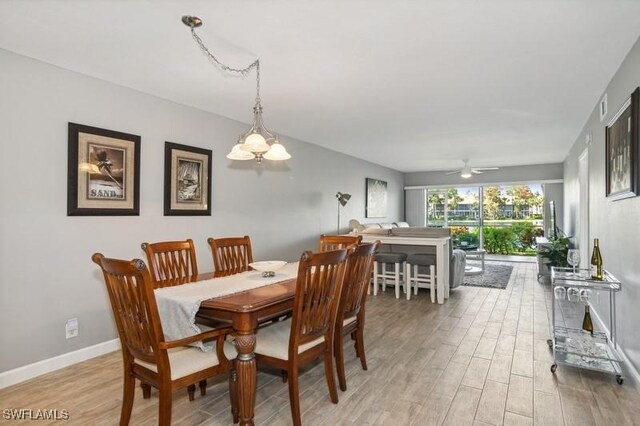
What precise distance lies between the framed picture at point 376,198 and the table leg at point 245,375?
252 inches

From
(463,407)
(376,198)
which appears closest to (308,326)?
(463,407)

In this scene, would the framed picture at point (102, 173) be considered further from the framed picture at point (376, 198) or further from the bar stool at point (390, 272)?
the framed picture at point (376, 198)

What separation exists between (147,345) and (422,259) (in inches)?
153

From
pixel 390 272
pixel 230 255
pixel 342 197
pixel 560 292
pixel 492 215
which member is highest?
pixel 342 197

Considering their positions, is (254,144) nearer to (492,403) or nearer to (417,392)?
(417,392)

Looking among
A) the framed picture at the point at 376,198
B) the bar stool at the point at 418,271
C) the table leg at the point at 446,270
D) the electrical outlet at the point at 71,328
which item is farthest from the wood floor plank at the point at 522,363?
the framed picture at the point at 376,198

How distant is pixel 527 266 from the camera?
7906mm

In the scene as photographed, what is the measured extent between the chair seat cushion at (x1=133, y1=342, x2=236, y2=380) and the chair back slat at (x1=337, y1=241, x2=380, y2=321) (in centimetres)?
80

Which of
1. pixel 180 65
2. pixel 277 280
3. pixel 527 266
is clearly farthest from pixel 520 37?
pixel 527 266

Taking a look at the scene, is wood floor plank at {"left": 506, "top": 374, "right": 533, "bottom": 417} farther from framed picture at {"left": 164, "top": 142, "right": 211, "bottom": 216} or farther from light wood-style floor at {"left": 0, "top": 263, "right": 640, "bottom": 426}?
framed picture at {"left": 164, "top": 142, "right": 211, "bottom": 216}

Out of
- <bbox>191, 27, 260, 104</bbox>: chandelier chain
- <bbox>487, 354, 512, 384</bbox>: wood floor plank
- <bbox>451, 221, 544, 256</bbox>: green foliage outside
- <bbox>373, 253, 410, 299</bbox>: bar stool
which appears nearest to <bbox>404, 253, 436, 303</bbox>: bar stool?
<bbox>373, 253, 410, 299</bbox>: bar stool

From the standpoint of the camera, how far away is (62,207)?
287 cm

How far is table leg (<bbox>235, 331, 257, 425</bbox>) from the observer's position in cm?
187

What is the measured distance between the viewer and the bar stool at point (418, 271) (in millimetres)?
4809
